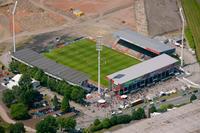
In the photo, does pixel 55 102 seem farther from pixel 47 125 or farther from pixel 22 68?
pixel 22 68

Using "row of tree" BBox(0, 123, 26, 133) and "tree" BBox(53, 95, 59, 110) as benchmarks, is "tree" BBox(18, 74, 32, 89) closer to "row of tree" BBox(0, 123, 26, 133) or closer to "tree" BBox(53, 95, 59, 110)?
"tree" BBox(53, 95, 59, 110)

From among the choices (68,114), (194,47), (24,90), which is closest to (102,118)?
(68,114)

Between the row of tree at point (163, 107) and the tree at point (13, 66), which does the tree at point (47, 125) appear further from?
the tree at point (13, 66)

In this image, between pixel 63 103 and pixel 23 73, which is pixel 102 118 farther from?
pixel 23 73

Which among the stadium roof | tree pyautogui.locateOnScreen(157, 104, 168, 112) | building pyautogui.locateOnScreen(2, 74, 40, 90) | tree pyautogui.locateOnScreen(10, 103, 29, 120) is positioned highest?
the stadium roof

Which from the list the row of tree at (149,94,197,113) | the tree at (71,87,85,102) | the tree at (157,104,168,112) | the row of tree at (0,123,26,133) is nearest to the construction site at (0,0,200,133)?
the tree at (71,87,85,102)

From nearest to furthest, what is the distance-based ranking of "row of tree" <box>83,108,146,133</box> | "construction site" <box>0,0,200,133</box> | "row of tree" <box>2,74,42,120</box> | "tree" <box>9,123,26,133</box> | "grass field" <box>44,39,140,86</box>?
1. "tree" <box>9,123,26,133</box>
2. "row of tree" <box>83,108,146,133</box>
3. "row of tree" <box>2,74,42,120</box>
4. "construction site" <box>0,0,200,133</box>
5. "grass field" <box>44,39,140,86</box>

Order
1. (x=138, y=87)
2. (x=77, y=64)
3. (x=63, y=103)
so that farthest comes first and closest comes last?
(x=77, y=64), (x=138, y=87), (x=63, y=103)
